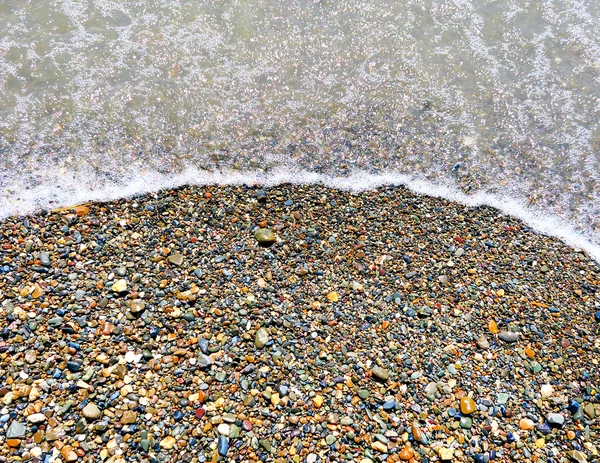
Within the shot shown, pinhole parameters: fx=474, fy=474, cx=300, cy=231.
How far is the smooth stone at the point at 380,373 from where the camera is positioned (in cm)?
447

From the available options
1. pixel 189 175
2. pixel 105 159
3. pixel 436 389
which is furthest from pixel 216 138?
pixel 436 389

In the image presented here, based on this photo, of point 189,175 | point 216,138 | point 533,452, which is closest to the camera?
point 533,452

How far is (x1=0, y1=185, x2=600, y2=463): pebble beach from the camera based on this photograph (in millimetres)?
4023

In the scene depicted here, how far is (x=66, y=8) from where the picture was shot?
7988 mm

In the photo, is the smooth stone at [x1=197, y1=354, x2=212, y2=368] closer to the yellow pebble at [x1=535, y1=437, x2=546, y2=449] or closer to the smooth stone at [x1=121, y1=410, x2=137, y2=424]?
the smooth stone at [x1=121, y1=410, x2=137, y2=424]

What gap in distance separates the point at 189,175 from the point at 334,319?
9.32 feet

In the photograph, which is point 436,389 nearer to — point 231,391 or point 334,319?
point 334,319

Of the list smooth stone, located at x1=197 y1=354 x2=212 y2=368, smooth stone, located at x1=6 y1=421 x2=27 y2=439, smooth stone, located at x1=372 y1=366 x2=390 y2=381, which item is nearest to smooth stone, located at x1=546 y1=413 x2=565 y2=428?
smooth stone, located at x1=372 y1=366 x2=390 y2=381

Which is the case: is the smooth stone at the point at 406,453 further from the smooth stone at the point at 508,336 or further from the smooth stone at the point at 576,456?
the smooth stone at the point at 508,336

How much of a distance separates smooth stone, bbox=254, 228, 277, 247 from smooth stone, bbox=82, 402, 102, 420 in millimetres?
2404

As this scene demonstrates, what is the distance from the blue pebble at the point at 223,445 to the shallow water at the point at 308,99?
336 cm

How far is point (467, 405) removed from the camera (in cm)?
438

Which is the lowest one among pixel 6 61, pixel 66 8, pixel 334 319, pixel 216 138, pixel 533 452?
pixel 533 452

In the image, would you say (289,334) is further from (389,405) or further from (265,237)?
(265,237)
